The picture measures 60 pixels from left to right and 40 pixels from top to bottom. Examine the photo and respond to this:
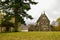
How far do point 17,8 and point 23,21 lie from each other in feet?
8.27

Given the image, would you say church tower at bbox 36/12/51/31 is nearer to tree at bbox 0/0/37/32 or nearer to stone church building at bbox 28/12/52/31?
stone church building at bbox 28/12/52/31

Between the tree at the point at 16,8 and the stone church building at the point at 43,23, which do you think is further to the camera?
the stone church building at the point at 43,23

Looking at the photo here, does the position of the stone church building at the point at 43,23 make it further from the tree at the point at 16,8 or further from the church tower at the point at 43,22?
the tree at the point at 16,8

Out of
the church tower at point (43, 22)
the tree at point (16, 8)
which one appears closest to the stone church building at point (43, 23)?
the church tower at point (43, 22)

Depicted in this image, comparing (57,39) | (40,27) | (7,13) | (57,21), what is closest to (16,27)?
(7,13)

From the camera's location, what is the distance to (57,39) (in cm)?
1454

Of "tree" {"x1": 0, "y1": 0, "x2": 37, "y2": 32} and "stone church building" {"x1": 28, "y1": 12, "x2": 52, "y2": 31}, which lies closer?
"tree" {"x1": 0, "y1": 0, "x2": 37, "y2": 32}

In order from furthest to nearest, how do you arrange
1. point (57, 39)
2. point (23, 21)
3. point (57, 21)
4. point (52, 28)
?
point (57, 21) < point (52, 28) < point (23, 21) < point (57, 39)

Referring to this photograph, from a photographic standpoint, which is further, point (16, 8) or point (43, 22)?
point (43, 22)

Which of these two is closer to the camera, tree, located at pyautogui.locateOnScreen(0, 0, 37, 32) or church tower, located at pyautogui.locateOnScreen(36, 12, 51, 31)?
tree, located at pyautogui.locateOnScreen(0, 0, 37, 32)

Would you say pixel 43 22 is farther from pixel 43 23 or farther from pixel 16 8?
pixel 16 8

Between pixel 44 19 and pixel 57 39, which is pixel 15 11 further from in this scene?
pixel 44 19

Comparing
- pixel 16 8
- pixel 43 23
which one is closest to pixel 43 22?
pixel 43 23

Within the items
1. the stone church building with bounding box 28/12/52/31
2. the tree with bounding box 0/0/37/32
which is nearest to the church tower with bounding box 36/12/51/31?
the stone church building with bounding box 28/12/52/31
